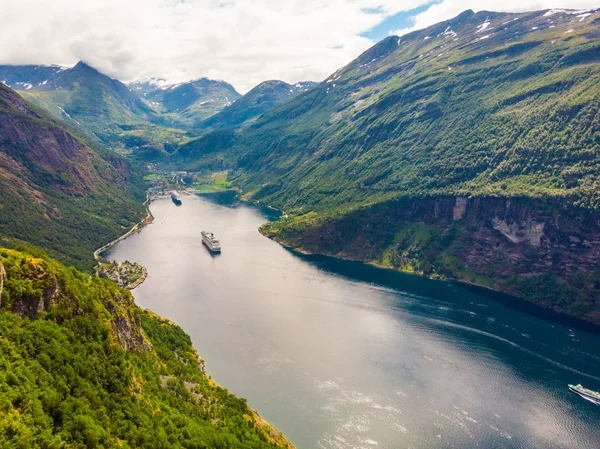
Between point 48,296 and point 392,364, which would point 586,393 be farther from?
point 48,296

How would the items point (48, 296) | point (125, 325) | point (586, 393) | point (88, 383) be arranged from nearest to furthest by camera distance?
point (88, 383), point (48, 296), point (125, 325), point (586, 393)

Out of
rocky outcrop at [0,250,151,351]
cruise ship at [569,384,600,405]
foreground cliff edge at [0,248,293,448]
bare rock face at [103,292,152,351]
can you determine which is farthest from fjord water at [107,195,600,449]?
rocky outcrop at [0,250,151,351]

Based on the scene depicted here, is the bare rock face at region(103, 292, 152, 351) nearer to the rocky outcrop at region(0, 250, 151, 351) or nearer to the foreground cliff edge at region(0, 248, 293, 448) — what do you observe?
the rocky outcrop at region(0, 250, 151, 351)

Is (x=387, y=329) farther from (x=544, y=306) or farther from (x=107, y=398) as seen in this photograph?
(x=107, y=398)

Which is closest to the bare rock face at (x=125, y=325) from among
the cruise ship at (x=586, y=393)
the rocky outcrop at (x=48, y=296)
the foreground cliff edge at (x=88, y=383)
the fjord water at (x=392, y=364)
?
the rocky outcrop at (x=48, y=296)

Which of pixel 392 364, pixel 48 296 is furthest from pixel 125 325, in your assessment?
pixel 392 364
